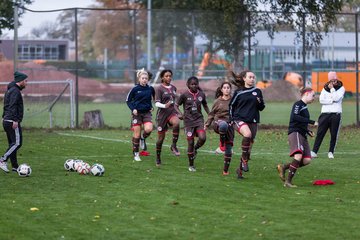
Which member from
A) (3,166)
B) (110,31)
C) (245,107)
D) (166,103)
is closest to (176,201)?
(245,107)

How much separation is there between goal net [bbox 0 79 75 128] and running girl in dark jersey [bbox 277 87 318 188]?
53.1ft

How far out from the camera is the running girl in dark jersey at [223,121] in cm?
1697

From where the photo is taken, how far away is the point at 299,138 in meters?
15.3

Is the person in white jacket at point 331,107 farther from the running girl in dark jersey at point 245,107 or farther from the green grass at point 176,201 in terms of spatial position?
the running girl in dark jersey at point 245,107

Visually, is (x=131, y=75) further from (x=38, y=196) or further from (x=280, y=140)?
(x=38, y=196)

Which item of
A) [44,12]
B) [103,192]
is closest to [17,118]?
[103,192]

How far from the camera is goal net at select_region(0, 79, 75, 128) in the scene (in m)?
31.2

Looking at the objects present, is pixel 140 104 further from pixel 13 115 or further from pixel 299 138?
pixel 299 138

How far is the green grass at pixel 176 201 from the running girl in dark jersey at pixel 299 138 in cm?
38

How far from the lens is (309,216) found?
1214 cm

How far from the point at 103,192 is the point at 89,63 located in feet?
73.1

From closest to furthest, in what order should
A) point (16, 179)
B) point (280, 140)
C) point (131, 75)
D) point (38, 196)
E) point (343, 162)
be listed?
point (38, 196) < point (16, 179) < point (343, 162) < point (280, 140) < point (131, 75)

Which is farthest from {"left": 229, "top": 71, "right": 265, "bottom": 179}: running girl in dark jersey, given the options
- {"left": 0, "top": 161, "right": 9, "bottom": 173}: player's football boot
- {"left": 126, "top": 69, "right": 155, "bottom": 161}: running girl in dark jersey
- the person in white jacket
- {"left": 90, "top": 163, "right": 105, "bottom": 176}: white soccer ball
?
the person in white jacket

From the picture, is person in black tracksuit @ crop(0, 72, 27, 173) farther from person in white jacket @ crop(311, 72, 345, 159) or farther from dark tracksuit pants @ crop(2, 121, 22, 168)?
person in white jacket @ crop(311, 72, 345, 159)
